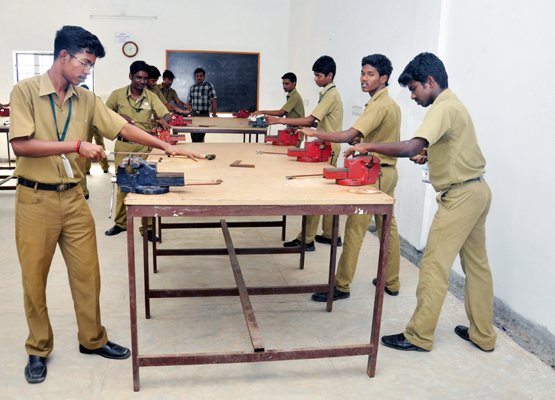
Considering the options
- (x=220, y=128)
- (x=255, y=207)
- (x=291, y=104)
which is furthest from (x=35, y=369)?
(x=291, y=104)

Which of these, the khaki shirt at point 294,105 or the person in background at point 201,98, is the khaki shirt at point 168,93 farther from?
the khaki shirt at point 294,105

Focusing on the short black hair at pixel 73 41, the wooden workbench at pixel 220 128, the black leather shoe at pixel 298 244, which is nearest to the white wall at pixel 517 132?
the black leather shoe at pixel 298 244

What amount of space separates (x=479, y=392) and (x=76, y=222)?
1999mm

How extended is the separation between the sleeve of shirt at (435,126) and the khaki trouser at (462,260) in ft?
1.13

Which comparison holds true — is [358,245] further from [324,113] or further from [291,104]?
[291,104]

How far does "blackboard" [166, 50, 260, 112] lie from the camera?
899 cm

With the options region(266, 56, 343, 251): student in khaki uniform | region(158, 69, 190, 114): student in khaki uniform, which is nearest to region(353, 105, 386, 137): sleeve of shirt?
region(266, 56, 343, 251): student in khaki uniform

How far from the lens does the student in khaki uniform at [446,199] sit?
2465mm

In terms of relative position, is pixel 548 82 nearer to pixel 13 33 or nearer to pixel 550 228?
pixel 550 228

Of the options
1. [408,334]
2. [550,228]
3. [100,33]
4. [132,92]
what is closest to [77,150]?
[408,334]

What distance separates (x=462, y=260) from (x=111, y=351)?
6.16 feet

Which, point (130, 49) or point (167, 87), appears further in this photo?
point (130, 49)

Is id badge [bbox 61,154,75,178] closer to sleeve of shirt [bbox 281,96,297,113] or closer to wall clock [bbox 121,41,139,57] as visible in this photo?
sleeve of shirt [bbox 281,96,297,113]

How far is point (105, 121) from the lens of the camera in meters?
2.42
